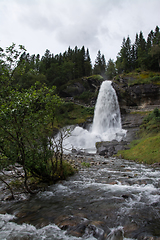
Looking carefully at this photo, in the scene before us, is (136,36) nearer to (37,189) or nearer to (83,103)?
(83,103)

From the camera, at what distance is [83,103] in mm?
59000

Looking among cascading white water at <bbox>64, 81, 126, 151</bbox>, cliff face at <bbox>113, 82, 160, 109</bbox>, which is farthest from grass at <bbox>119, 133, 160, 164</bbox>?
cliff face at <bbox>113, 82, 160, 109</bbox>

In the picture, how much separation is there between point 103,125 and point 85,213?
35.4m

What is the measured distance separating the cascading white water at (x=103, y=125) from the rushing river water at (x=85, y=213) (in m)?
25.2

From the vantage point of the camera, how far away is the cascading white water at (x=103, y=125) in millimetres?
34250

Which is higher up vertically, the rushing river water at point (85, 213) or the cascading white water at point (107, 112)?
the cascading white water at point (107, 112)

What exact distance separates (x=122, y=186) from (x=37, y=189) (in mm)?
4211

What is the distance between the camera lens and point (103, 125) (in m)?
39.9

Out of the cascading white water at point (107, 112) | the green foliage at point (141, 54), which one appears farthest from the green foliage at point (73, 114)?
the green foliage at point (141, 54)

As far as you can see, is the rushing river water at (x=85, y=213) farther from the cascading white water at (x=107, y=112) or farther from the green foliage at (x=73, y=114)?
the green foliage at (x=73, y=114)

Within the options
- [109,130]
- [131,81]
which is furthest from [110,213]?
[131,81]

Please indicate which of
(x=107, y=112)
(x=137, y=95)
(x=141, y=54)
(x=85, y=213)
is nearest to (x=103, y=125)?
(x=107, y=112)

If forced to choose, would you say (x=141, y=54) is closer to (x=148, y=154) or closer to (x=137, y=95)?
(x=137, y=95)

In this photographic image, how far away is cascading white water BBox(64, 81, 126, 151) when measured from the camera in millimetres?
34250
